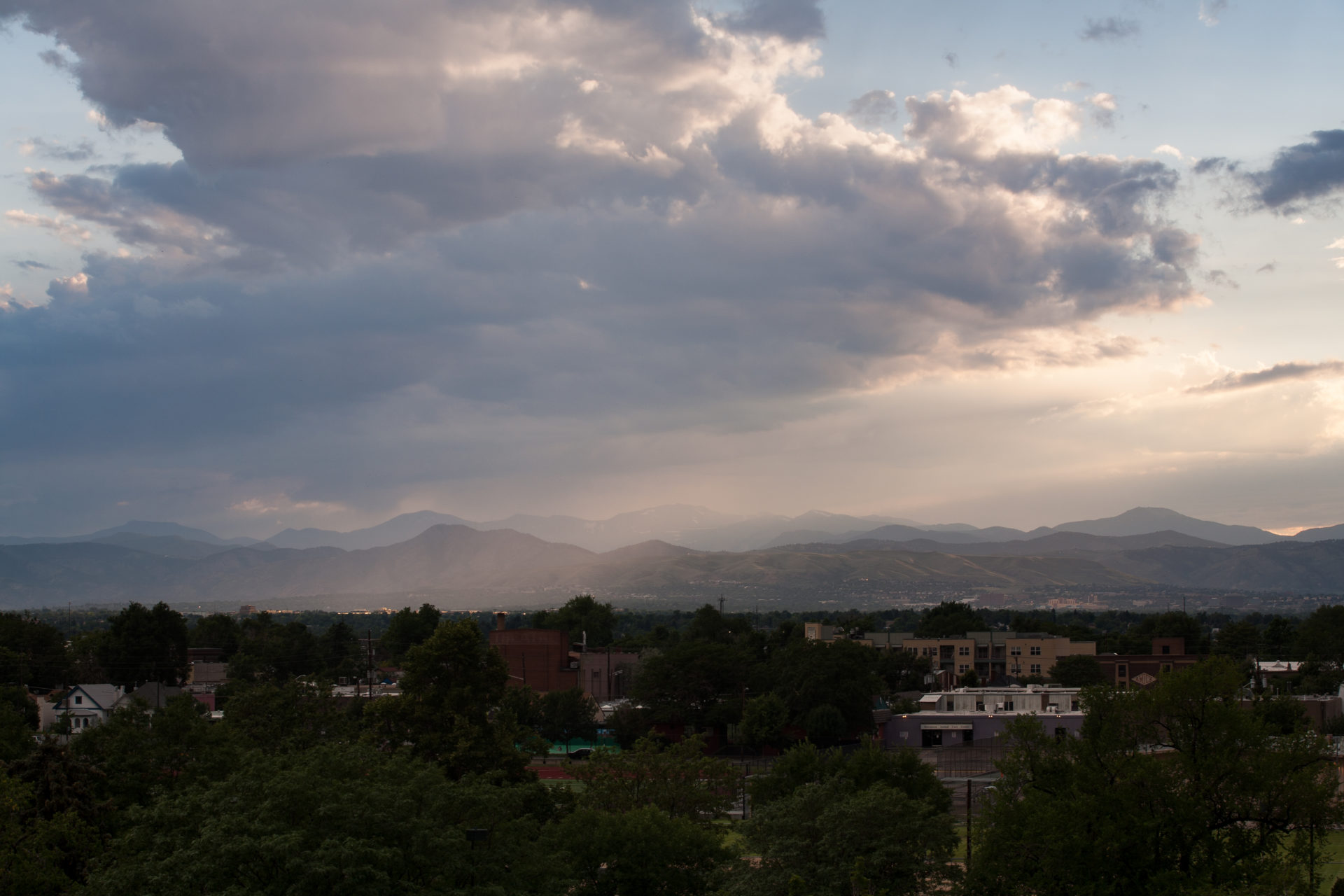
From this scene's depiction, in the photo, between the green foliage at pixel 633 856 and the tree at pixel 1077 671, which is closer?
the green foliage at pixel 633 856

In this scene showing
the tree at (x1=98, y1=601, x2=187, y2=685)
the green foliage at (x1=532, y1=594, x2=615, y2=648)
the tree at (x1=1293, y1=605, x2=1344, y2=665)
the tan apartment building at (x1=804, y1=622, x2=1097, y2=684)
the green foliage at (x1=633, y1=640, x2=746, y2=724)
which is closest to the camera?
the green foliage at (x1=633, y1=640, x2=746, y2=724)

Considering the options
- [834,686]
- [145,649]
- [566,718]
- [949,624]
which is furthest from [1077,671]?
[145,649]

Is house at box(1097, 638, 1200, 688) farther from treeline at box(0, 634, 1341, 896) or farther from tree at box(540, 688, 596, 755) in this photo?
treeline at box(0, 634, 1341, 896)

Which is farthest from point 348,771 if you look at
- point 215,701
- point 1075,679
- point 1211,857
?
point 1075,679

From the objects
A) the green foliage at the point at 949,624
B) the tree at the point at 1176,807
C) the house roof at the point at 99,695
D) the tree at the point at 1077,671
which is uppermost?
the tree at the point at 1176,807

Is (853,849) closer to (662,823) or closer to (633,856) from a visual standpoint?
(662,823)

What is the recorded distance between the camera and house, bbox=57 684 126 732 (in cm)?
8169

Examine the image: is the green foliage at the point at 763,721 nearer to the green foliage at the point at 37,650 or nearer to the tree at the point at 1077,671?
the tree at the point at 1077,671

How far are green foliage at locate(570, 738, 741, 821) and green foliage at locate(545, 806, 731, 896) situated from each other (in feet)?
18.1

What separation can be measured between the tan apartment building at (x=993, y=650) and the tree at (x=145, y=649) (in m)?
67.0

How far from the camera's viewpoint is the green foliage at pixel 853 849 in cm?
3169

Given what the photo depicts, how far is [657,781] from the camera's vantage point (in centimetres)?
4059

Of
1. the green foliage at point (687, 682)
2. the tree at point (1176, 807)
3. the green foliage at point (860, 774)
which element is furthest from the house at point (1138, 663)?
the tree at point (1176, 807)

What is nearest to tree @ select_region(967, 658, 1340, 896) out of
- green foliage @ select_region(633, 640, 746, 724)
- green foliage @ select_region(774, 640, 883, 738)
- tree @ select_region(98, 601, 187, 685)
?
green foliage @ select_region(774, 640, 883, 738)
